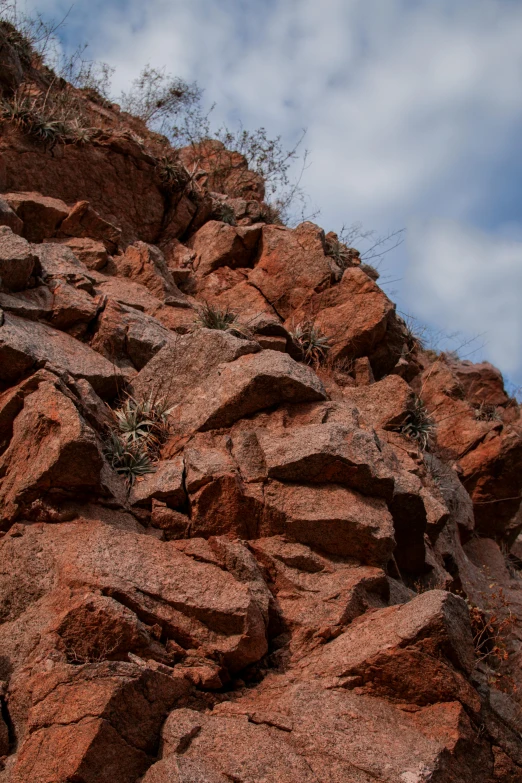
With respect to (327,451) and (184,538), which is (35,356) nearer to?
(184,538)

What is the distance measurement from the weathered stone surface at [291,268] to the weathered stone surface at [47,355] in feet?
14.6

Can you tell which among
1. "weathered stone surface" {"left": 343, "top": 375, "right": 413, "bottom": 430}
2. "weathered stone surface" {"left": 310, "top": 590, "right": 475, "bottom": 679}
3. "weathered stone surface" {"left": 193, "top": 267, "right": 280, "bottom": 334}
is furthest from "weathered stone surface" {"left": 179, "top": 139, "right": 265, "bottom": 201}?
"weathered stone surface" {"left": 310, "top": 590, "right": 475, "bottom": 679}

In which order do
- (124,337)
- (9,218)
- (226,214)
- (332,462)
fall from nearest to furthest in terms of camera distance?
(332,462) → (124,337) → (9,218) → (226,214)

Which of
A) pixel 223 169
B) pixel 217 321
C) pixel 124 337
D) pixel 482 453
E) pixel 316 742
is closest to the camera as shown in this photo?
pixel 316 742

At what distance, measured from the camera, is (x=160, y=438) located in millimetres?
7836

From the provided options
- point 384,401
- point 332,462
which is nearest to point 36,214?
point 384,401

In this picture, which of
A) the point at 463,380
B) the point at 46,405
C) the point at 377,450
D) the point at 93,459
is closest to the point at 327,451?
the point at 377,450

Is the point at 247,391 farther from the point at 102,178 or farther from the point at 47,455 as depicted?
the point at 102,178

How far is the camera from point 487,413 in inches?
552

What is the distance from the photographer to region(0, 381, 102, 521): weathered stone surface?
6133 mm

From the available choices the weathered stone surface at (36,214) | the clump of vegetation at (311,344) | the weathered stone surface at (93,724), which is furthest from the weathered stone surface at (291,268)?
the weathered stone surface at (93,724)

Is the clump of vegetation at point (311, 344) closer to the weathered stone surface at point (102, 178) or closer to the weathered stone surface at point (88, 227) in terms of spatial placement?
the weathered stone surface at point (88, 227)

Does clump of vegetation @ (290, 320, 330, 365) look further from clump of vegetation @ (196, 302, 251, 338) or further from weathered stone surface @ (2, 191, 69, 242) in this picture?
weathered stone surface @ (2, 191, 69, 242)

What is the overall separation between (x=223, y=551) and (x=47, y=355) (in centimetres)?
312
